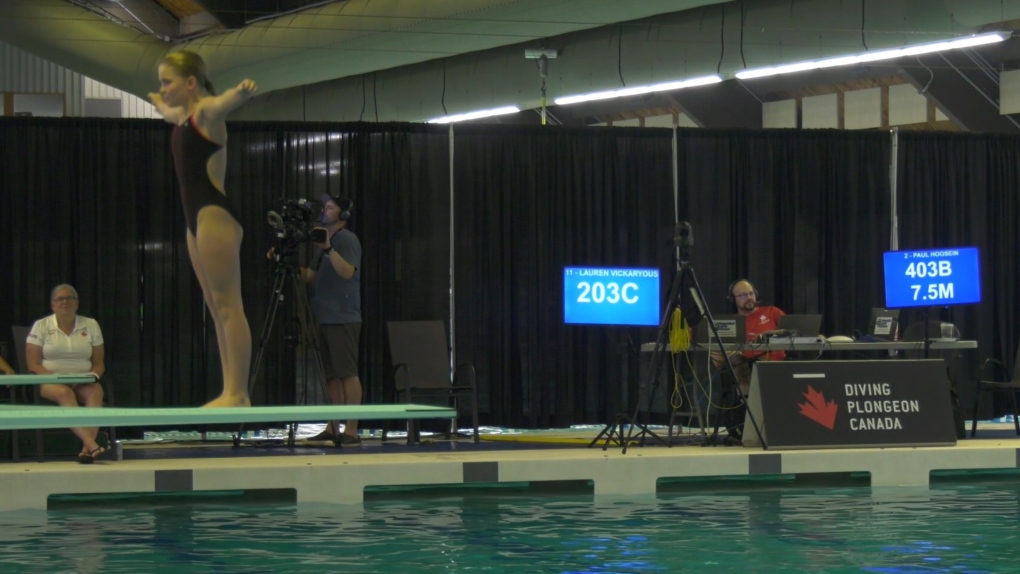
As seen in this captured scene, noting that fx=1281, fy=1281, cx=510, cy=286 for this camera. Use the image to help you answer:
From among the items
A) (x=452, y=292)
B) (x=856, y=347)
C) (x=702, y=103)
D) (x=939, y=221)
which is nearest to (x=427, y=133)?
(x=452, y=292)

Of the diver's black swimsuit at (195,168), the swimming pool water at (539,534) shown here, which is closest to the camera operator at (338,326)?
the swimming pool water at (539,534)

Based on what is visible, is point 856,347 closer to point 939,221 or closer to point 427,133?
point 939,221

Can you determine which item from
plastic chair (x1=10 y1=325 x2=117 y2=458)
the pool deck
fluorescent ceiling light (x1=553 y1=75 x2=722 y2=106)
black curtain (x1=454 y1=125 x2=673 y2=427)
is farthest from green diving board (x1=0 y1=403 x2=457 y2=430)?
fluorescent ceiling light (x1=553 y1=75 x2=722 y2=106)

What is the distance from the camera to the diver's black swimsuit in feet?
9.55

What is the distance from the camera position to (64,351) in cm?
603

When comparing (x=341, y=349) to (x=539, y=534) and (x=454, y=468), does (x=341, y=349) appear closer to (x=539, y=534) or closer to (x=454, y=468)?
(x=454, y=468)

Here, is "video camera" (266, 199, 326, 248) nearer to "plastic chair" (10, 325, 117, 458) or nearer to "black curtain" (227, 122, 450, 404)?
"plastic chair" (10, 325, 117, 458)

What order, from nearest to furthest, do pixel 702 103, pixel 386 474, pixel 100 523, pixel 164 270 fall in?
pixel 100 523 → pixel 386 474 → pixel 164 270 → pixel 702 103

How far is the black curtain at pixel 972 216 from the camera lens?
834cm

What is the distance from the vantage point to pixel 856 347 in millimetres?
6688

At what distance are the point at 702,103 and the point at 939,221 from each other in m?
4.25

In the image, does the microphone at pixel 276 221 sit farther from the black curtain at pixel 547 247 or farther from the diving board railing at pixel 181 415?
the black curtain at pixel 547 247

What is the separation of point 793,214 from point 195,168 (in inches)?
233

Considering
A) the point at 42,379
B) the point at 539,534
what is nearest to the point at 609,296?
the point at 539,534
